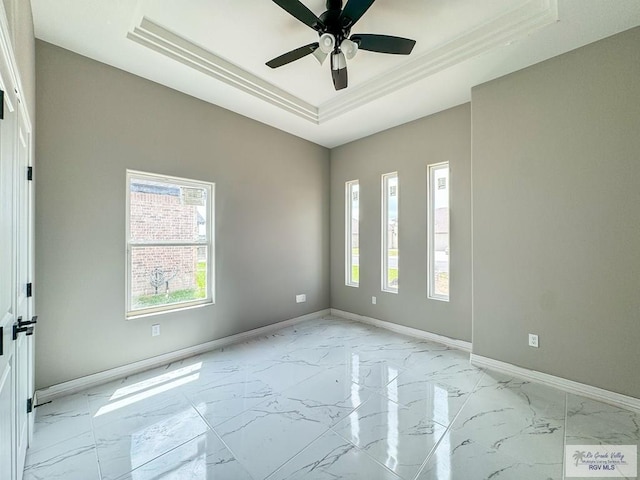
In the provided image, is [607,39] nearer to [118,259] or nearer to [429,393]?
[429,393]

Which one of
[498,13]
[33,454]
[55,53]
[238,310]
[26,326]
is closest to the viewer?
[26,326]

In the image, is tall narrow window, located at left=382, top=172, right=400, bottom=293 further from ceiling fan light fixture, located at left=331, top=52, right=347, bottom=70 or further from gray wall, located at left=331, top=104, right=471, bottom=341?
ceiling fan light fixture, located at left=331, top=52, right=347, bottom=70

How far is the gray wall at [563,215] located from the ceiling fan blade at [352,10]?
174cm

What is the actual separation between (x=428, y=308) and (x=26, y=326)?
3755 mm

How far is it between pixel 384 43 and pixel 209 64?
67.4 inches

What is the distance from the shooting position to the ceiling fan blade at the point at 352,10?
1.78 metres

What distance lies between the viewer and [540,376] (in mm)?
2535

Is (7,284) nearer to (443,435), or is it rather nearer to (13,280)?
(13,280)

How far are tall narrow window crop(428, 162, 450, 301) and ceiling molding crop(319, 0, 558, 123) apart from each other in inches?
46.8

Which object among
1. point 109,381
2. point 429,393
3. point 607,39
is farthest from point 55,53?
point 607,39

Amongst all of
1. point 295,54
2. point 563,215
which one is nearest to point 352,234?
point 563,215

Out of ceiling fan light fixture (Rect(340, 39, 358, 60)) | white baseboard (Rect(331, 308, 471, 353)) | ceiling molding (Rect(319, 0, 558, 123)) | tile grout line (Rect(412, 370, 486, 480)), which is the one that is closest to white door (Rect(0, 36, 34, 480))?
ceiling fan light fixture (Rect(340, 39, 358, 60))

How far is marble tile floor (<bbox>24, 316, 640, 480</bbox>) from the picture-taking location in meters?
1.61

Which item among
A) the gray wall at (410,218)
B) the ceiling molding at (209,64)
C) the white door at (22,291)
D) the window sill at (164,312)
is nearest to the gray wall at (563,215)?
the gray wall at (410,218)
